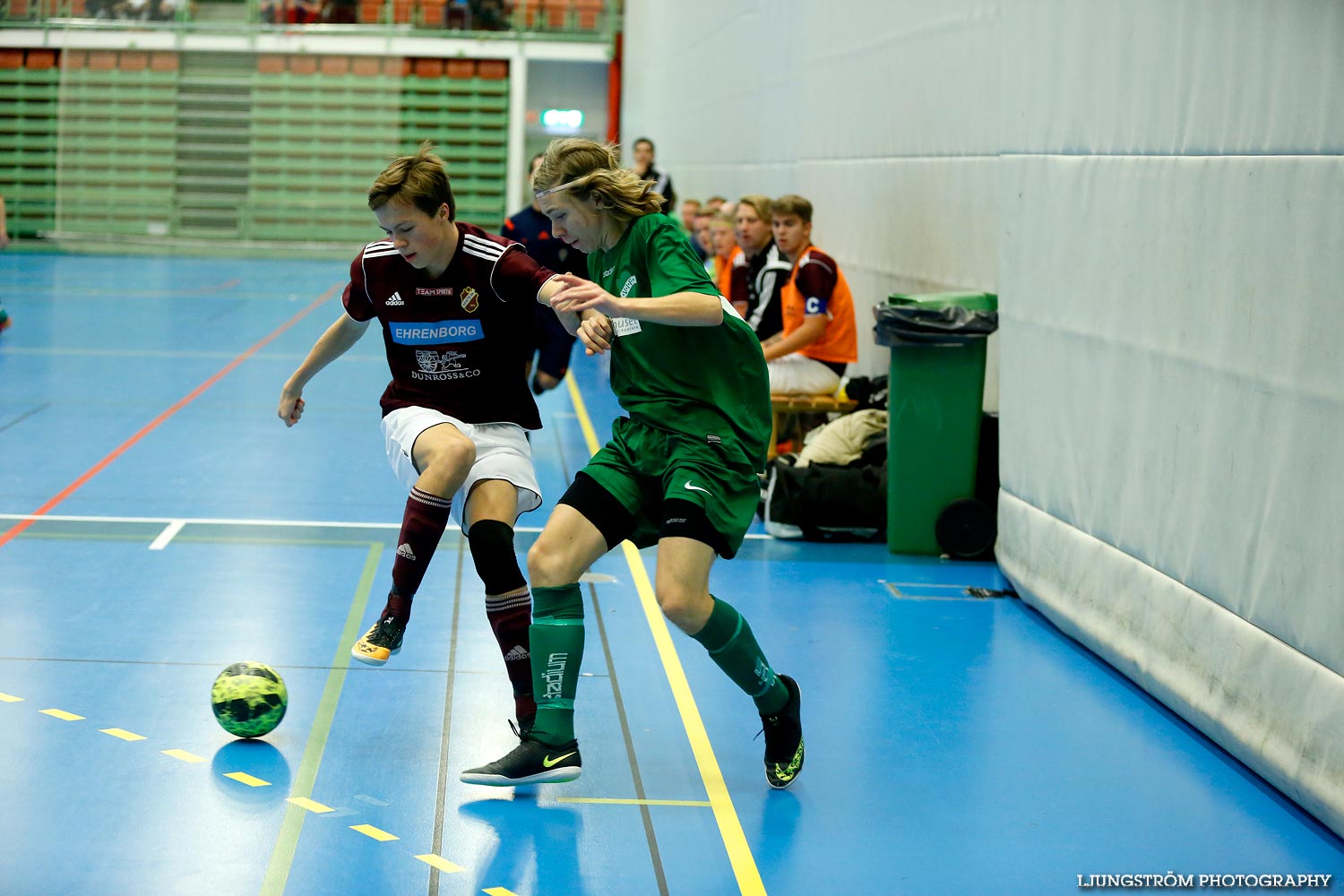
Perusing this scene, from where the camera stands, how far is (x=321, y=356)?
4406mm

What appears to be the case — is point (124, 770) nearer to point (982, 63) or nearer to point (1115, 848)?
point (1115, 848)

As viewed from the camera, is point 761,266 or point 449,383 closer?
point 449,383

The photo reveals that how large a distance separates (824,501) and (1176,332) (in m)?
2.66

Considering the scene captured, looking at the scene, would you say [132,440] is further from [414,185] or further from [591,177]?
[591,177]

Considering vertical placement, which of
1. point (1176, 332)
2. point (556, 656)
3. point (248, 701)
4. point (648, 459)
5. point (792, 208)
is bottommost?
point (248, 701)

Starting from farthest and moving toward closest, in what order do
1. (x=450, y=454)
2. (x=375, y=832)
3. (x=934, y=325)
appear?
(x=934, y=325)
(x=450, y=454)
(x=375, y=832)

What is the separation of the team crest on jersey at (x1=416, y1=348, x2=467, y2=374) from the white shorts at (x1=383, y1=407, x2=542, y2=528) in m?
0.13

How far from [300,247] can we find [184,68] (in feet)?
14.0

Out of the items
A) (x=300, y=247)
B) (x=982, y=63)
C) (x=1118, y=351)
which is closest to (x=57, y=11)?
(x=300, y=247)

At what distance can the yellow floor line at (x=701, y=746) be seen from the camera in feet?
11.7

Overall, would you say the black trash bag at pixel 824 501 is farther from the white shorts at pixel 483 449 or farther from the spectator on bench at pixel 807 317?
the white shorts at pixel 483 449

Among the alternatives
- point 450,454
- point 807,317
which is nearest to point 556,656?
point 450,454

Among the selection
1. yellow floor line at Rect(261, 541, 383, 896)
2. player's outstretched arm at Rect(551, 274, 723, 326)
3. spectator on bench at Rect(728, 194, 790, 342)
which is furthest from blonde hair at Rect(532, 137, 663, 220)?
spectator on bench at Rect(728, 194, 790, 342)

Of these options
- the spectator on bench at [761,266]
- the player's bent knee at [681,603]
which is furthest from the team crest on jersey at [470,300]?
the spectator on bench at [761,266]
